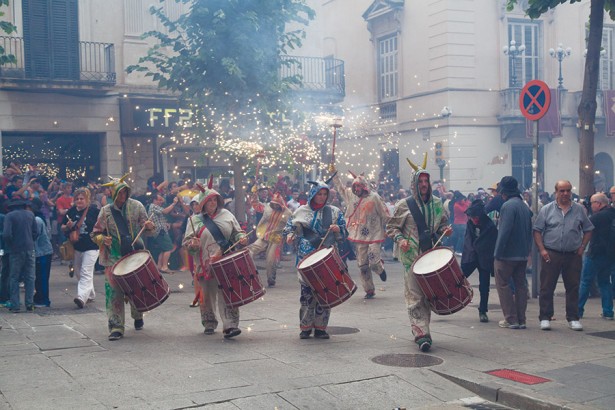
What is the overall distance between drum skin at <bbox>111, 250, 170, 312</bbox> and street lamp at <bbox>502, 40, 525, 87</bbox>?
19044mm

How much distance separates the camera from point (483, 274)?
10180mm

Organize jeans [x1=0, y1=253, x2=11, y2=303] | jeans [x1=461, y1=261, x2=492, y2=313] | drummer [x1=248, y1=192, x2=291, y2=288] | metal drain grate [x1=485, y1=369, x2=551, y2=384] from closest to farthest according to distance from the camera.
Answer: metal drain grate [x1=485, y1=369, x2=551, y2=384], jeans [x1=461, y1=261, x2=492, y2=313], jeans [x1=0, y1=253, x2=11, y2=303], drummer [x1=248, y1=192, x2=291, y2=288]

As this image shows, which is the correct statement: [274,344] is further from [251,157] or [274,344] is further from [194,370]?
[251,157]

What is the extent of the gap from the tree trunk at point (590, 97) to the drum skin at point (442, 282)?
516cm

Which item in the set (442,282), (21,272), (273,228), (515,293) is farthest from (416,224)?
(273,228)

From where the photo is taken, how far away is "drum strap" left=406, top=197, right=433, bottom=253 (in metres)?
8.33

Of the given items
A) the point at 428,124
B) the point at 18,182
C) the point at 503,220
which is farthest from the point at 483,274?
the point at 428,124

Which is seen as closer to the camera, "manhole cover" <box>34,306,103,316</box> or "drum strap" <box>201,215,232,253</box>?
"drum strap" <box>201,215,232,253</box>

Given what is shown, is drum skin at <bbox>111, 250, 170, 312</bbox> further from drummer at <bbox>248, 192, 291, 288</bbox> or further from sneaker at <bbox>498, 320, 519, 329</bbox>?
drummer at <bbox>248, 192, 291, 288</bbox>

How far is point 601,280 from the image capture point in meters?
10.1

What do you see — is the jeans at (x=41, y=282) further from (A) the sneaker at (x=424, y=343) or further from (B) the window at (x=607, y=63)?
(B) the window at (x=607, y=63)

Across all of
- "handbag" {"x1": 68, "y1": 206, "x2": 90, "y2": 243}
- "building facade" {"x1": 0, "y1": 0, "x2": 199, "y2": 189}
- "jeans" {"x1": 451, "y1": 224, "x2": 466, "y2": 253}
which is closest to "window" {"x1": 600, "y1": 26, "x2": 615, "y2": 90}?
"jeans" {"x1": 451, "y1": 224, "x2": 466, "y2": 253}

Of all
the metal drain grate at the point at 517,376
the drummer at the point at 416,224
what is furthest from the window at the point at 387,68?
the metal drain grate at the point at 517,376

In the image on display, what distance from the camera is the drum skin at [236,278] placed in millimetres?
8469
